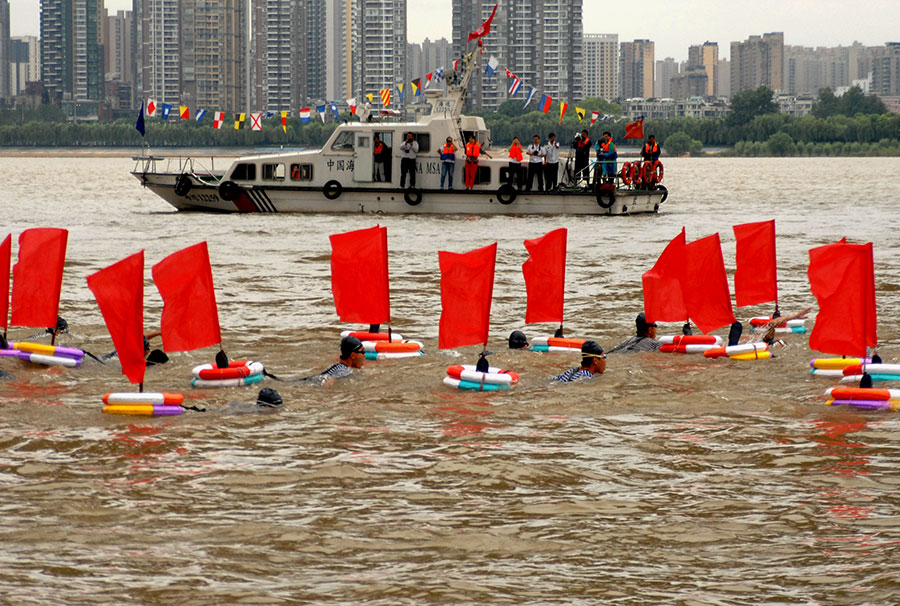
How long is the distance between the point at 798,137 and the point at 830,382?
417ft

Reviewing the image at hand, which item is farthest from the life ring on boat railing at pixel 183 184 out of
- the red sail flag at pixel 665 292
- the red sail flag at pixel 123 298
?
the red sail flag at pixel 123 298

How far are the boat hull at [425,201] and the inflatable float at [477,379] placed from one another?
20.3 meters

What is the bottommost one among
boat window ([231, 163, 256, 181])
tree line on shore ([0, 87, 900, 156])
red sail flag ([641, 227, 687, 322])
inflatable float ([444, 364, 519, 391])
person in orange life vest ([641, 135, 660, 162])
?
inflatable float ([444, 364, 519, 391])

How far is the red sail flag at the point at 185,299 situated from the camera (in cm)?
1201

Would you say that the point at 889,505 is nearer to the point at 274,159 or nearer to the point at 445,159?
the point at 445,159

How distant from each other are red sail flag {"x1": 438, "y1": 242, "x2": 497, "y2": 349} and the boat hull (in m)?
19.7

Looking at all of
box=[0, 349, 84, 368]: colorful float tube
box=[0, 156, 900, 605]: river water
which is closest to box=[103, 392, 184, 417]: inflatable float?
box=[0, 156, 900, 605]: river water

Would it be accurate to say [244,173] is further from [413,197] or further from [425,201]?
[425,201]

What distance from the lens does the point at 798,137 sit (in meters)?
135

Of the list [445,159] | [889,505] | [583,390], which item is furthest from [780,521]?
[445,159]

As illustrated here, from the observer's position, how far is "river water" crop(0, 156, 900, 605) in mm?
7359

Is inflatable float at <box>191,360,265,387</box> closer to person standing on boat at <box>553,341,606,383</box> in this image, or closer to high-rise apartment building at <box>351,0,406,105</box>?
person standing on boat at <box>553,341,606,383</box>

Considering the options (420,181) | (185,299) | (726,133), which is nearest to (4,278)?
(185,299)

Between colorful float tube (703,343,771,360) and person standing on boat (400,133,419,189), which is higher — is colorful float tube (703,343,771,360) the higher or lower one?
the lower one
